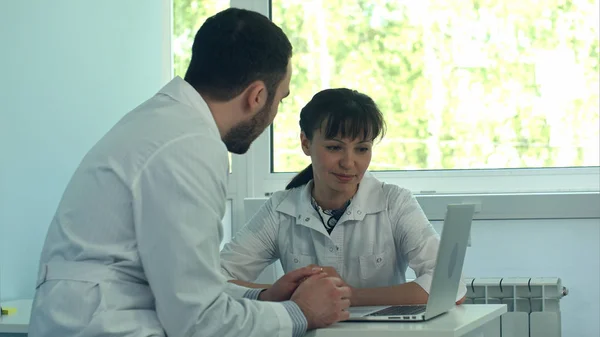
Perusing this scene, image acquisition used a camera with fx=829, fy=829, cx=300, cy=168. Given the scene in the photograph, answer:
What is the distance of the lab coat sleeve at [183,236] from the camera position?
1508 mm

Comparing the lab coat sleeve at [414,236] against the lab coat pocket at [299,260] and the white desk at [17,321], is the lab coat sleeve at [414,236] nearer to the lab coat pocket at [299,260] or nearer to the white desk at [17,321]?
the lab coat pocket at [299,260]

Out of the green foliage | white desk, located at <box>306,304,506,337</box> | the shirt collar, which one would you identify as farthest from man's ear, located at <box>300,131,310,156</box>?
the green foliage

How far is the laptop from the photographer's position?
1.91m

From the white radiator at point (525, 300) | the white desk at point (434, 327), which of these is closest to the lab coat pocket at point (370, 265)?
the white desk at point (434, 327)

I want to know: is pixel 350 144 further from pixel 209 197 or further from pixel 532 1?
pixel 532 1

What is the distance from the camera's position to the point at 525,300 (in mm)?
3395

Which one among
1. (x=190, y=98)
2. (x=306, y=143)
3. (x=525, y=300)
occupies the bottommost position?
(x=525, y=300)

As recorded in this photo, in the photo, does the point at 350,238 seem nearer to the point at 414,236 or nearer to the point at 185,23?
the point at 414,236

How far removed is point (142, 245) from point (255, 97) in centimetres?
44

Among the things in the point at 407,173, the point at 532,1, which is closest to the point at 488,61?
the point at 532,1

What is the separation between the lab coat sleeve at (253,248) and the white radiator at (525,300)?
109 centimetres

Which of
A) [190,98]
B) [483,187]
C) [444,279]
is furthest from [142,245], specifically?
[483,187]

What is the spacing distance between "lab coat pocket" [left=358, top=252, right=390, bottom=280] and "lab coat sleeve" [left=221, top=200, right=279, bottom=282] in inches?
12.0

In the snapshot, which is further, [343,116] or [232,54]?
[343,116]
